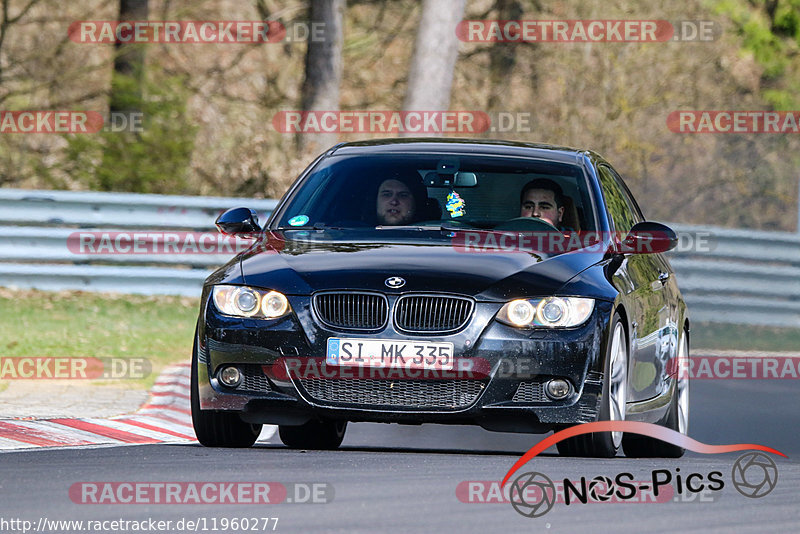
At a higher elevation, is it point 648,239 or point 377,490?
point 648,239

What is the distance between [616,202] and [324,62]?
1569cm

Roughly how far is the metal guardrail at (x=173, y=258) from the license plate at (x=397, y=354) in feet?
35.7

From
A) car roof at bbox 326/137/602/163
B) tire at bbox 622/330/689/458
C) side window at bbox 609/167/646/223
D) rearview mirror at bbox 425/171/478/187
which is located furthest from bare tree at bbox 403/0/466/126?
rearview mirror at bbox 425/171/478/187

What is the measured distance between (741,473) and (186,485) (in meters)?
2.49

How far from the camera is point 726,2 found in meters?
33.4

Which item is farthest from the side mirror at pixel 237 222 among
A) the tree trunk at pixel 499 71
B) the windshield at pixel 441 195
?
the tree trunk at pixel 499 71

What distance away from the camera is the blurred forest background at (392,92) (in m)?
23.7

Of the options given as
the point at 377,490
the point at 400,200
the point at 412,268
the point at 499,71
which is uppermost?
the point at 499,71

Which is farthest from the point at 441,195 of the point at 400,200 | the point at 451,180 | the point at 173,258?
the point at 173,258

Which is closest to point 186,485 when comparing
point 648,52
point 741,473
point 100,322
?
point 741,473

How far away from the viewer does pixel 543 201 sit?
9195 millimetres

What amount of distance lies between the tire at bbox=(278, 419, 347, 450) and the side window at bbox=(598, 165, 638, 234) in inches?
74.8

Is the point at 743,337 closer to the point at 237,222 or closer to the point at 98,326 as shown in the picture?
the point at 98,326

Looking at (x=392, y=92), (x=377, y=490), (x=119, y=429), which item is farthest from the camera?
(x=392, y=92)
